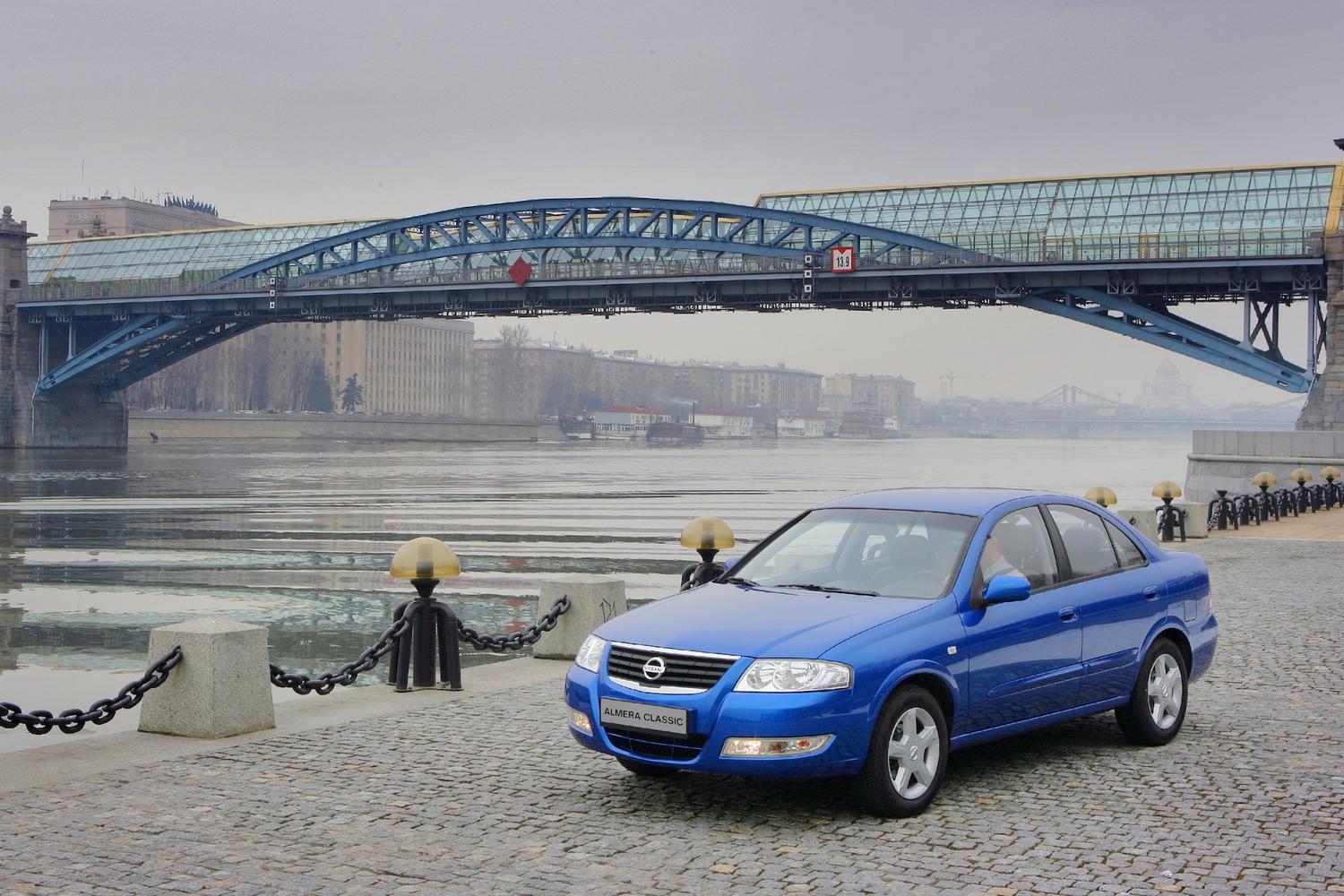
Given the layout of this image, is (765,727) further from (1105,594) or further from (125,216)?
(125,216)

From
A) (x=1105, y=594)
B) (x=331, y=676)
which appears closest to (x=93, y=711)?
(x=331, y=676)

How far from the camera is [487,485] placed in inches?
1914

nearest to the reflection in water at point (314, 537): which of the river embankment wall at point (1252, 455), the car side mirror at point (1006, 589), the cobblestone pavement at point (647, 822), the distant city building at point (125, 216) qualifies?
the cobblestone pavement at point (647, 822)

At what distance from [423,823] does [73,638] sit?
846cm

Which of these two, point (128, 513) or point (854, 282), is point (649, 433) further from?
point (128, 513)

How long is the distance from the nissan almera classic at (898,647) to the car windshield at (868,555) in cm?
1

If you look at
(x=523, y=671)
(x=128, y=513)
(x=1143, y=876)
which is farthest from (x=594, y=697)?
(x=128, y=513)

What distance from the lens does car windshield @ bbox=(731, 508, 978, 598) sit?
7.02 m

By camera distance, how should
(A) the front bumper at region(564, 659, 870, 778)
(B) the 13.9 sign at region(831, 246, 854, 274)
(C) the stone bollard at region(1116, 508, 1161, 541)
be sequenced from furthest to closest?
1. (B) the 13.9 sign at region(831, 246, 854, 274)
2. (C) the stone bollard at region(1116, 508, 1161, 541)
3. (A) the front bumper at region(564, 659, 870, 778)

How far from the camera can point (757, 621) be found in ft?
21.4

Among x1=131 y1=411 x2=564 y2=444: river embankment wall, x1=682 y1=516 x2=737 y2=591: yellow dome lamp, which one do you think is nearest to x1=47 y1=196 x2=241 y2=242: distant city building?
x1=131 y1=411 x2=564 y2=444: river embankment wall

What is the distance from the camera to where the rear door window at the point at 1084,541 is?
7719mm

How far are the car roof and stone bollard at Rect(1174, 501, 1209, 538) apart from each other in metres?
16.8

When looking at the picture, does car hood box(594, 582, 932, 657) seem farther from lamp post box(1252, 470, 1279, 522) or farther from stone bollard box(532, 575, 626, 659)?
lamp post box(1252, 470, 1279, 522)
